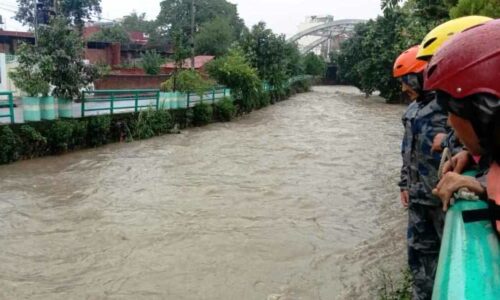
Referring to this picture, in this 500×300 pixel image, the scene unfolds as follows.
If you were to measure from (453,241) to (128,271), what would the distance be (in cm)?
456

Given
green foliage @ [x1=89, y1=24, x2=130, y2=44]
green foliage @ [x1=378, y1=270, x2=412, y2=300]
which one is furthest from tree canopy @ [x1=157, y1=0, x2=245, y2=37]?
green foliage @ [x1=378, y1=270, x2=412, y2=300]

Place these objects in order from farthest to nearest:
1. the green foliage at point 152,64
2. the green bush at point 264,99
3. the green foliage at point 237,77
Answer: the green foliage at point 152,64
the green bush at point 264,99
the green foliage at point 237,77

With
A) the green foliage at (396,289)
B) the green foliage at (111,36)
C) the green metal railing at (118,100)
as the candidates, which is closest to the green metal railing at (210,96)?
the green metal railing at (118,100)

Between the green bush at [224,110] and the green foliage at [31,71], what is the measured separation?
26.1 ft

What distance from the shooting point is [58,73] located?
11.9 meters

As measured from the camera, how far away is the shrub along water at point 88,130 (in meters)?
10.5

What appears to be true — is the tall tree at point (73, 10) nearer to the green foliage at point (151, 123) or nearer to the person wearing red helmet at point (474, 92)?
the green foliage at point (151, 123)

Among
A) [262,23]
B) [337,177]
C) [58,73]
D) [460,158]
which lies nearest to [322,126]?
[337,177]

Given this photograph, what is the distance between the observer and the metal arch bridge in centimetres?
5697

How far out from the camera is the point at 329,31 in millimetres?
62844

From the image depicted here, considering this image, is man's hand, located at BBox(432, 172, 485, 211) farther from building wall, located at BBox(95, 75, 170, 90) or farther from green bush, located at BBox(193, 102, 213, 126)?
building wall, located at BBox(95, 75, 170, 90)

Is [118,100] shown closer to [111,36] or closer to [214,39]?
[214,39]

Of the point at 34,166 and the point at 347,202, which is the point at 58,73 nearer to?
the point at 34,166

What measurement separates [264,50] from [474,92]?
2570 centimetres
